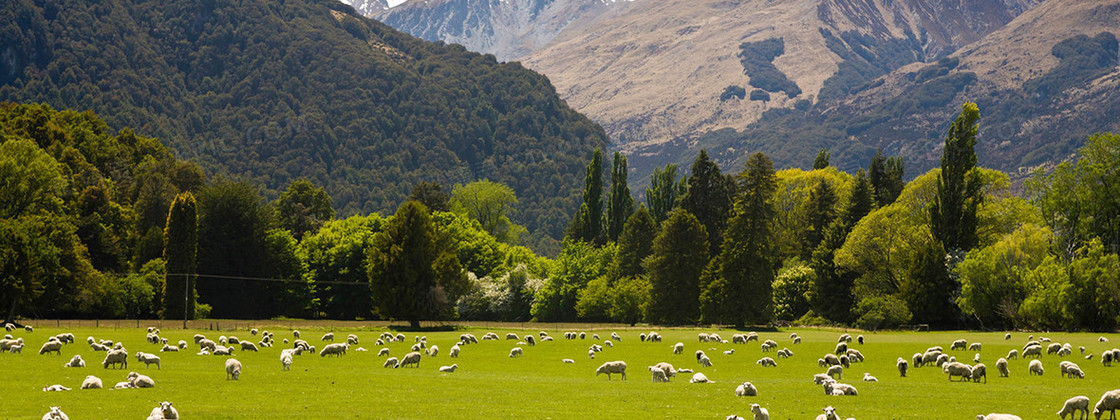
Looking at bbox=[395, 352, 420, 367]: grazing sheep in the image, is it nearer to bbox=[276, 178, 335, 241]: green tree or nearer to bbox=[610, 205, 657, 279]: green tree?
bbox=[610, 205, 657, 279]: green tree

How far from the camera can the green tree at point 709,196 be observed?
105500 mm

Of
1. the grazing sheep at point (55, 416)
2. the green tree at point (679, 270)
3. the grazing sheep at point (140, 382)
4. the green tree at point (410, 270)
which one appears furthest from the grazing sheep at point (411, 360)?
the green tree at point (679, 270)

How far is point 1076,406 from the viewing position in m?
24.0

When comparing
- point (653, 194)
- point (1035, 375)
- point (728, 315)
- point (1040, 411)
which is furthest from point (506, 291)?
point (1040, 411)

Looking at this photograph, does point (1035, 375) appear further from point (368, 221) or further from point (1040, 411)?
point (368, 221)

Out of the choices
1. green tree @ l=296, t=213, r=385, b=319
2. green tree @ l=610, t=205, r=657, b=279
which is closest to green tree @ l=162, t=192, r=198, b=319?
green tree @ l=296, t=213, r=385, b=319

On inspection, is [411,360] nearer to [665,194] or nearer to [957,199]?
[957,199]

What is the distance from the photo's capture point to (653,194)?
438 feet

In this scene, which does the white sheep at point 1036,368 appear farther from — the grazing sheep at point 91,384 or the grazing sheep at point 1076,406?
the grazing sheep at point 91,384

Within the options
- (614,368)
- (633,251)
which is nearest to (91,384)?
(614,368)

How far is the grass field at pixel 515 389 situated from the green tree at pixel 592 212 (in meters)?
85.3

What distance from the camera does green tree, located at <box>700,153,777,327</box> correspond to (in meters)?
89.2

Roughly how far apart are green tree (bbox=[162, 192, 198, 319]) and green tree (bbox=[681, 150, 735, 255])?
49.1m

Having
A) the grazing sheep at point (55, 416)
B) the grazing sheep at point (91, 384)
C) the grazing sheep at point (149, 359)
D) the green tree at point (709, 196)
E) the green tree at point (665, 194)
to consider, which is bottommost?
the grazing sheep at point (55, 416)
